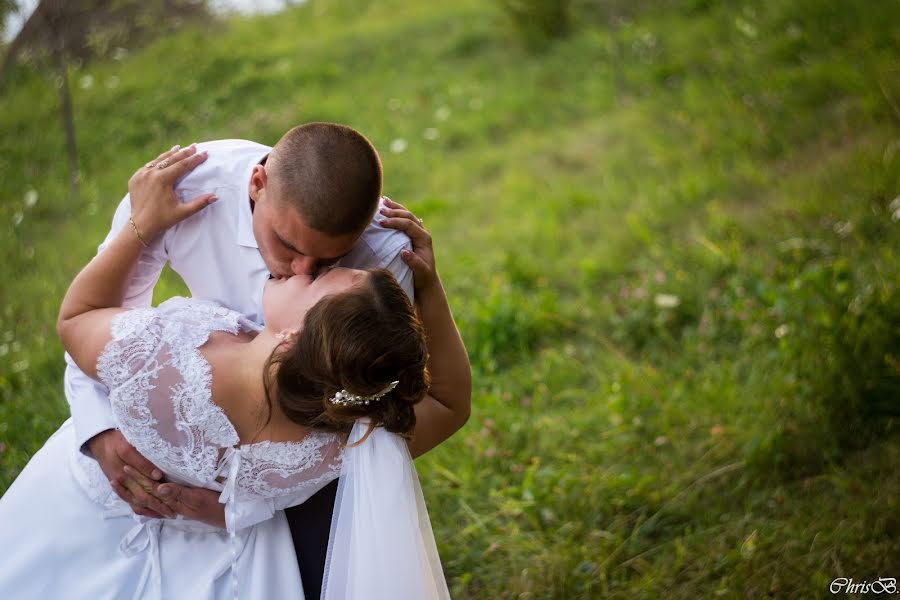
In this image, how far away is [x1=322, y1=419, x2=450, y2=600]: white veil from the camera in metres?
2.21

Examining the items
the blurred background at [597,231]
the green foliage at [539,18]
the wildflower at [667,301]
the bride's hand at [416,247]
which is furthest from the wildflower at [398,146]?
the bride's hand at [416,247]

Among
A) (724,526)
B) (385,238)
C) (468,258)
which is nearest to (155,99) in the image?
(468,258)

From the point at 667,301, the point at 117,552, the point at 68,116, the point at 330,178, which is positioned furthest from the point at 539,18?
the point at 117,552

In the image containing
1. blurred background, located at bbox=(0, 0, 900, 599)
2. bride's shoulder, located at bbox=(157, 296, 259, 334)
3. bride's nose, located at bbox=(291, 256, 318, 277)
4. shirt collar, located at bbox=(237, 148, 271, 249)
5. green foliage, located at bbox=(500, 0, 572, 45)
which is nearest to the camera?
bride's shoulder, located at bbox=(157, 296, 259, 334)

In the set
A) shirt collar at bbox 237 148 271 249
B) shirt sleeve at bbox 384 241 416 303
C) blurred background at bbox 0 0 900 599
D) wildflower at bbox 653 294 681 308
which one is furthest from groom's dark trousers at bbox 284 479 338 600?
wildflower at bbox 653 294 681 308

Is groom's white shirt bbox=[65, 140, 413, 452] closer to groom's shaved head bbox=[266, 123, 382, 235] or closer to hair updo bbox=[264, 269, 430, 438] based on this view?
groom's shaved head bbox=[266, 123, 382, 235]

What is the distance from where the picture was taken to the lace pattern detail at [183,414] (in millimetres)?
2100

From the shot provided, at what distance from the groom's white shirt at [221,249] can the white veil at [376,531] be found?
1.71ft

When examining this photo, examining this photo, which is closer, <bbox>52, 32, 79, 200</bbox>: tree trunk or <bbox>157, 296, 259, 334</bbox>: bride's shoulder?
<bbox>157, 296, 259, 334</bbox>: bride's shoulder

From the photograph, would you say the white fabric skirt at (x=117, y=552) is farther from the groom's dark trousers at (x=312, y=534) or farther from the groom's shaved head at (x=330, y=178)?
the groom's shaved head at (x=330, y=178)

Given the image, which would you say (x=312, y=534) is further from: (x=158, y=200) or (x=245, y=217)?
(x=158, y=200)

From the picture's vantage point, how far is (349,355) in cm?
200

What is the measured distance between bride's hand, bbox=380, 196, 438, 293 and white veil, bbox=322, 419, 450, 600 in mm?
493

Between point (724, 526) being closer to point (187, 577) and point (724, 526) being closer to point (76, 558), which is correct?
point (187, 577)
